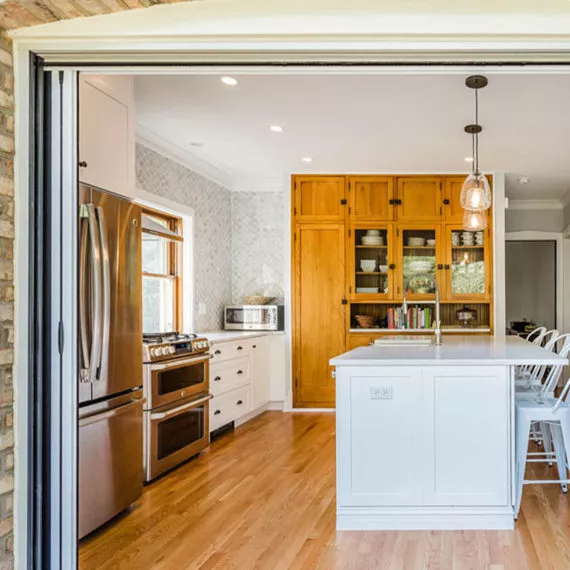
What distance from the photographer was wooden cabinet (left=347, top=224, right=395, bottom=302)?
629 centimetres

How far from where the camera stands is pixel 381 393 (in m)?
3.01

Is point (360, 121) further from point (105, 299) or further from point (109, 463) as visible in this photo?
point (109, 463)

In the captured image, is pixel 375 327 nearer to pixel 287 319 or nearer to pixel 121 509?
pixel 287 319

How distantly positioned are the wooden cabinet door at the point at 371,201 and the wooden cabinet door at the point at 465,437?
138 inches

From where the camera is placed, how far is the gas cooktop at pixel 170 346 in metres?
3.78

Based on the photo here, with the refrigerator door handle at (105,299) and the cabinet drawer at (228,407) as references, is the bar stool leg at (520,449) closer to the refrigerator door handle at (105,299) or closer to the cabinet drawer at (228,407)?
the refrigerator door handle at (105,299)

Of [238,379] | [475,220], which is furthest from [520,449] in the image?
[238,379]

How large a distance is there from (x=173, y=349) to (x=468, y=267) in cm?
358

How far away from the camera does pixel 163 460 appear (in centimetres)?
388

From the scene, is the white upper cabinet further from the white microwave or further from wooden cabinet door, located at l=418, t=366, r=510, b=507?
the white microwave

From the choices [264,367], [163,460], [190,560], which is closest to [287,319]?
[264,367]

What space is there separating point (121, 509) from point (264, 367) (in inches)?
120

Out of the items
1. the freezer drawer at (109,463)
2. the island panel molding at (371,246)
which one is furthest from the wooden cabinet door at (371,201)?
the freezer drawer at (109,463)

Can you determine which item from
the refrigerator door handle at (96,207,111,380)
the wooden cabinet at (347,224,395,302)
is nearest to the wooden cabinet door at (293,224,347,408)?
the wooden cabinet at (347,224,395,302)
